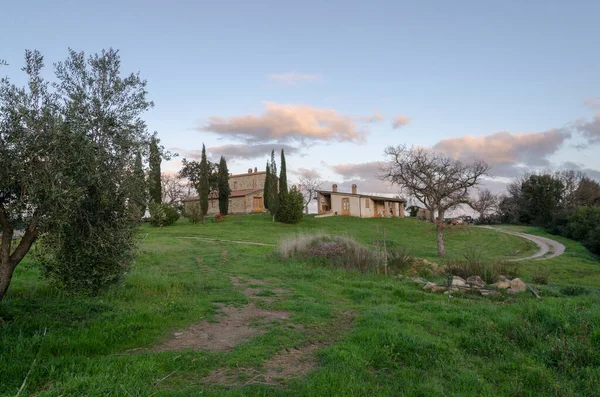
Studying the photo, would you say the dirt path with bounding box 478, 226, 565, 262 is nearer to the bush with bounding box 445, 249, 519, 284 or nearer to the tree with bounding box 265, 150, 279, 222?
the bush with bounding box 445, 249, 519, 284

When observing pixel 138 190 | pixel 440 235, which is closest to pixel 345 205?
pixel 440 235

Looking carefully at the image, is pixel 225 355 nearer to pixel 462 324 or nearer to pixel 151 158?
pixel 151 158

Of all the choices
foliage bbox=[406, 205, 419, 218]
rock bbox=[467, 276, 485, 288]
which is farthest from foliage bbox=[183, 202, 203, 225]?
foliage bbox=[406, 205, 419, 218]

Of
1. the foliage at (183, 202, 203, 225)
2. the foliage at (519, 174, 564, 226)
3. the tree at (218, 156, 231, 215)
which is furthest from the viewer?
the foliage at (519, 174, 564, 226)

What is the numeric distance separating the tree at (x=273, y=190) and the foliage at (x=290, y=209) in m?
0.82

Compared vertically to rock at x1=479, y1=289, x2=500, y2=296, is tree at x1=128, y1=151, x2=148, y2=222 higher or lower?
higher

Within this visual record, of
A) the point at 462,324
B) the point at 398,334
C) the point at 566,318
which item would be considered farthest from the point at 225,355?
the point at 566,318

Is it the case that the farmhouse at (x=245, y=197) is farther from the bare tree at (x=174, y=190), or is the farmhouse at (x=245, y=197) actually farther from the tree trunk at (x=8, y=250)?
the tree trunk at (x=8, y=250)

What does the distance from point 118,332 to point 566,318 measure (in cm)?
916

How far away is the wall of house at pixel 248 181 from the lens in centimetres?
6844

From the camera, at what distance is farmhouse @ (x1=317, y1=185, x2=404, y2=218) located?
59.8m

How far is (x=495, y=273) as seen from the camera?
55.5 ft

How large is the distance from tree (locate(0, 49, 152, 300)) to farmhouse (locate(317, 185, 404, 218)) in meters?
52.0

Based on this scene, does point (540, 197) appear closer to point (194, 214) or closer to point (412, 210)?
point (412, 210)
